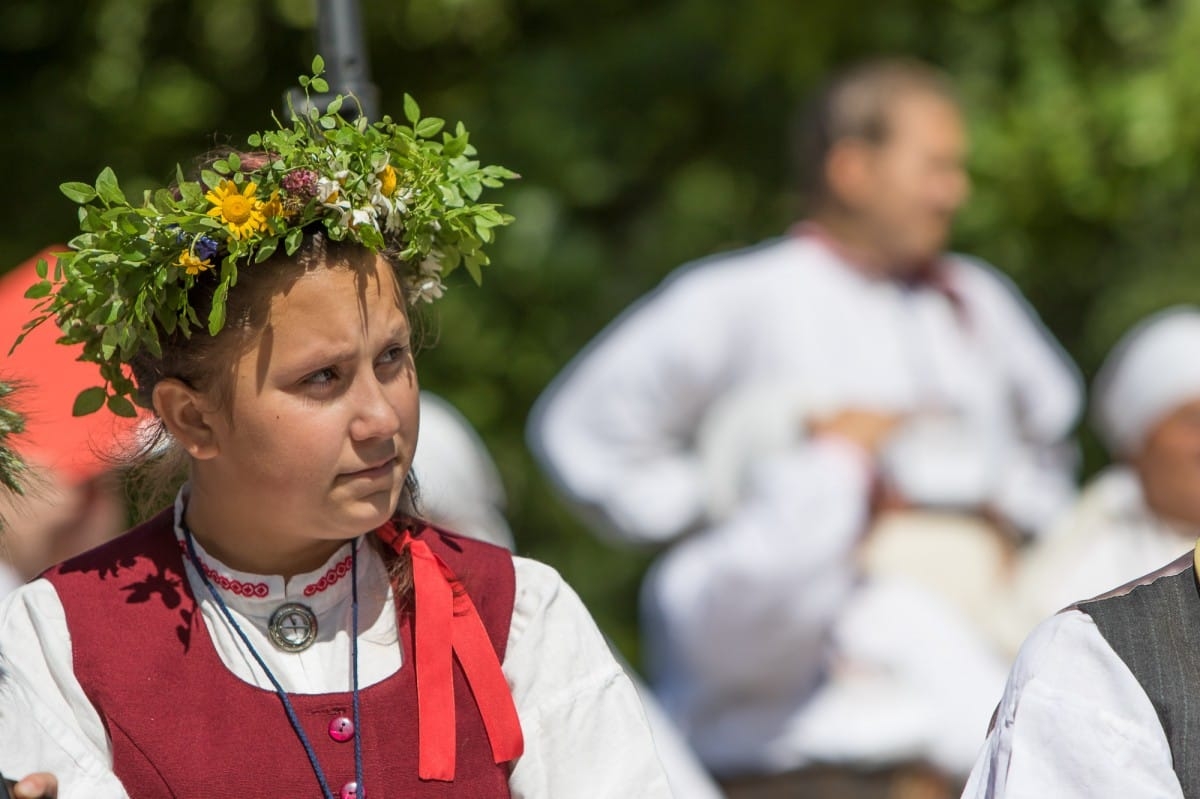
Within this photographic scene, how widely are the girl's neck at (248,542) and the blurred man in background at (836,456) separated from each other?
235 cm

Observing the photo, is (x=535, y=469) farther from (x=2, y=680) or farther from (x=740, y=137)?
(x=2, y=680)

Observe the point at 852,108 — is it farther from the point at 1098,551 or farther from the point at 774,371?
the point at 1098,551

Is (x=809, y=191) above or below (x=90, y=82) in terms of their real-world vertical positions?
below

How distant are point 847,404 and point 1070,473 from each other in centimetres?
87

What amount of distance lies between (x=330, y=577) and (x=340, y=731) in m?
0.19

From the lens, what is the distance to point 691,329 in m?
4.78

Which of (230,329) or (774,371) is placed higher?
(230,329)

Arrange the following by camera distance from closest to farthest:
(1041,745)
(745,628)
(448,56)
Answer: (1041,745) → (745,628) → (448,56)

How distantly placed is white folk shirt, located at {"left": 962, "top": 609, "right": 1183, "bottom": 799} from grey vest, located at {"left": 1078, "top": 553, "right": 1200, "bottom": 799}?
1cm

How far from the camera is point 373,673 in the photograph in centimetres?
221

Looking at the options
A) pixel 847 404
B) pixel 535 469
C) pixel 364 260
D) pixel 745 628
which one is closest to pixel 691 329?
pixel 847 404

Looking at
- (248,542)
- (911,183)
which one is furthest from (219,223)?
(911,183)

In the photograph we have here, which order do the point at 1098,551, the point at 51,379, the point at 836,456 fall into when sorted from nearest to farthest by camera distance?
1. the point at 51,379
2. the point at 836,456
3. the point at 1098,551

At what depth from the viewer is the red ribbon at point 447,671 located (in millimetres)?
2150
